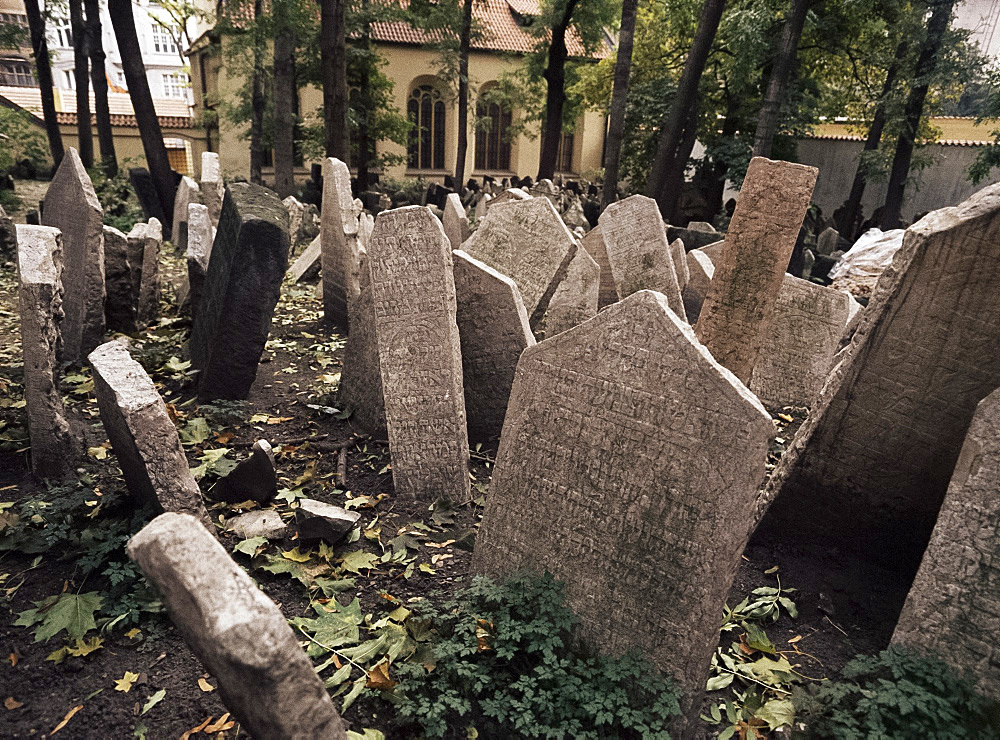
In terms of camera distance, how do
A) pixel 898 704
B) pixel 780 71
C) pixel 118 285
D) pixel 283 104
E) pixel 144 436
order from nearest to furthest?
pixel 898 704, pixel 144 436, pixel 118 285, pixel 780 71, pixel 283 104

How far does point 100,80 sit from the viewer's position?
671 inches

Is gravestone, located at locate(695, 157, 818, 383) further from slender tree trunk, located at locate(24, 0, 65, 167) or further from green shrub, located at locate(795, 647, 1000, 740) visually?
slender tree trunk, located at locate(24, 0, 65, 167)

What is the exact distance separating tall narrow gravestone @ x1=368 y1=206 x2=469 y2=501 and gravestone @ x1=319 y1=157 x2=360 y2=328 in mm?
2498

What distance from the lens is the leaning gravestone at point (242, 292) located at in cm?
466

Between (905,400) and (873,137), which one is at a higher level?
(873,137)

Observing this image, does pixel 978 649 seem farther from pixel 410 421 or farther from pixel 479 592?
pixel 410 421

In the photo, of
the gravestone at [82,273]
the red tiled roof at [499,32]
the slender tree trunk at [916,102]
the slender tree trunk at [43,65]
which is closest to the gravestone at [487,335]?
the gravestone at [82,273]

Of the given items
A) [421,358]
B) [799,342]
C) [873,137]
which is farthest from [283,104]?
[873,137]

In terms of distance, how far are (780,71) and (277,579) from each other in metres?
12.8

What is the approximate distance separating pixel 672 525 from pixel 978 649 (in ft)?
4.30

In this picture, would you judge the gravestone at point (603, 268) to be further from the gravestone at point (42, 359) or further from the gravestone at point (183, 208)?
the gravestone at point (183, 208)

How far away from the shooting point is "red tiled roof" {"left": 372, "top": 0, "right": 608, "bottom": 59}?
96.6 feet

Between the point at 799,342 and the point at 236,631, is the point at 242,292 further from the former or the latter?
the point at 799,342

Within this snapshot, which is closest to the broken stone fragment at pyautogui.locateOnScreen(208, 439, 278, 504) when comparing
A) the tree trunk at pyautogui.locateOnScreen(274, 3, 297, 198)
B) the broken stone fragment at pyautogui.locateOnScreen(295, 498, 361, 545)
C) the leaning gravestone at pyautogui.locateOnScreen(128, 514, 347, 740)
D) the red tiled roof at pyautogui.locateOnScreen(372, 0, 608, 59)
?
the broken stone fragment at pyautogui.locateOnScreen(295, 498, 361, 545)
